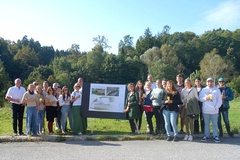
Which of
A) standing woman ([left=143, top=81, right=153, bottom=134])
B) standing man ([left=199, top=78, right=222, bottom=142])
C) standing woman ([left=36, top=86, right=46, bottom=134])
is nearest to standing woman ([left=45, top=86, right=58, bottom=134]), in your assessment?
standing woman ([left=36, top=86, right=46, bottom=134])

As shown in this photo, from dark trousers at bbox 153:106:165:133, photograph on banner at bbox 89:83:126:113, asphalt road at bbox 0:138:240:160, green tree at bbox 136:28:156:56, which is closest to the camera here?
asphalt road at bbox 0:138:240:160

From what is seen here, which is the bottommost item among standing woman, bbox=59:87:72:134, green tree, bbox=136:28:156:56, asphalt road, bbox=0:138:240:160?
asphalt road, bbox=0:138:240:160

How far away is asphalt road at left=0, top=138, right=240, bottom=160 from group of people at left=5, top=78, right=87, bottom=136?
1289mm

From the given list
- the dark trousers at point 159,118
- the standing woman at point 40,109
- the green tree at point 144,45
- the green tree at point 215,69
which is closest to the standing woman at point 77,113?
the standing woman at point 40,109

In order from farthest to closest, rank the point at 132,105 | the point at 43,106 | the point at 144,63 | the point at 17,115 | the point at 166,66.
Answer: the point at 144,63
the point at 166,66
the point at 43,106
the point at 132,105
the point at 17,115

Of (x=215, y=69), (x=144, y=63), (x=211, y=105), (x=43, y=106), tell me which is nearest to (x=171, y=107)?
(x=211, y=105)

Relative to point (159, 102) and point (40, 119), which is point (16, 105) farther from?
point (159, 102)

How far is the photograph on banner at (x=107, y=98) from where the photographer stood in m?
10.8

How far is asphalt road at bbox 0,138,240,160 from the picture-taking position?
7181mm

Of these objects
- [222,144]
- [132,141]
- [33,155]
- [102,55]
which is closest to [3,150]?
[33,155]

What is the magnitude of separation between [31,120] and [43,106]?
847mm

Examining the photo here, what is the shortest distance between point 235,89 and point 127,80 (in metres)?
35.3

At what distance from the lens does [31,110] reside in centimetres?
989

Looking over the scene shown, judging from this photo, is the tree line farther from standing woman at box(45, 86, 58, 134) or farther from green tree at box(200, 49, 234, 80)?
standing woman at box(45, 86, 58, 134)
